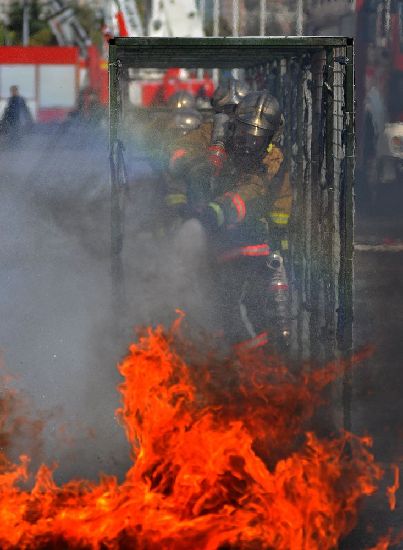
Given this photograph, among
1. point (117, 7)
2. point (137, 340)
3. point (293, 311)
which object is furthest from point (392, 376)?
point (117, 7)

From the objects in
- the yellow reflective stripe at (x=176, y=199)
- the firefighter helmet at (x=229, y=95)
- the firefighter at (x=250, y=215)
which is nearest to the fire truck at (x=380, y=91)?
the firefighter helmet at (x=229, y=95)

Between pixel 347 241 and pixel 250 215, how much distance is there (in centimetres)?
180

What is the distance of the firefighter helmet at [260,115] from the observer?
788cm

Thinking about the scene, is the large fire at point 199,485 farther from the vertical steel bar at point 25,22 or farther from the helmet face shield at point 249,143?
the vertical steel bar at point 25,22

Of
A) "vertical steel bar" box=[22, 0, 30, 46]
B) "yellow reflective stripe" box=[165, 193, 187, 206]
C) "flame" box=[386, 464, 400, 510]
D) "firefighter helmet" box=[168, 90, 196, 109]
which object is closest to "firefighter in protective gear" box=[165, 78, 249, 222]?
"yellow reflective stripe" box=[165, 193, 187, 206]

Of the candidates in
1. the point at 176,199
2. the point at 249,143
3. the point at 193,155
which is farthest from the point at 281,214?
the point at 193,155

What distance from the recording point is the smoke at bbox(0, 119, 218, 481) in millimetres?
6113

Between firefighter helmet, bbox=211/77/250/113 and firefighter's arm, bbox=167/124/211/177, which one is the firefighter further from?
firefighter helmet, bbox=211/77/250/113

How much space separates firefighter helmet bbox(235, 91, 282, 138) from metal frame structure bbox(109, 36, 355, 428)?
0.43 feet

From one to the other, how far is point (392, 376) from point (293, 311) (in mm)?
891

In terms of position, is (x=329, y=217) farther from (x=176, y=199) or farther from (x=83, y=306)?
(x=83, y=306)

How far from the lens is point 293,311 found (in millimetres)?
7730

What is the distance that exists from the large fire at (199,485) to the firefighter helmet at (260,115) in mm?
2408

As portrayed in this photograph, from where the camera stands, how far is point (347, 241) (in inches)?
223
